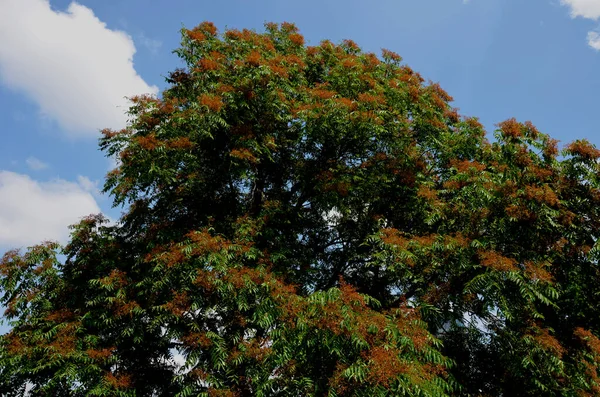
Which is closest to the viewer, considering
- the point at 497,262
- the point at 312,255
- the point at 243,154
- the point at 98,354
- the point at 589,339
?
the point at 497,262

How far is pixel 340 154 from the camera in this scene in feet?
34.8

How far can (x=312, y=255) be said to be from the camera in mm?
11195

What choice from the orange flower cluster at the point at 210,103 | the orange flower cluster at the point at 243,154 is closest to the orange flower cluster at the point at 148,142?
the orange flower cluster at the point at 210,103

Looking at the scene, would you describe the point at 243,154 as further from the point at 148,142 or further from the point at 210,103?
the point at 148,142

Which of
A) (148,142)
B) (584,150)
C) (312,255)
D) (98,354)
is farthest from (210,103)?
(584,150)

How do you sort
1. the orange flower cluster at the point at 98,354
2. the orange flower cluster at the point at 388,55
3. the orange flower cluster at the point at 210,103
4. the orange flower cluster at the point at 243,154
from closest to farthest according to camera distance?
the orange flower cluster at the point at 98,354 → the orange flower cluster at the point at 243,154 → the orange flower cluster at the point at 210,103 → the orange flower cluster at the point at 388,55

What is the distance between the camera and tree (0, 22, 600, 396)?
7.27 m

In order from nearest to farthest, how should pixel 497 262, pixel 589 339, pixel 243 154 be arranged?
pixel 497 262 → pixel 589 339 → pixel 243 154

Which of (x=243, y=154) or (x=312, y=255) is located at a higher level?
(x=243, y=154)

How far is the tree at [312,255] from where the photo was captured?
727 cm

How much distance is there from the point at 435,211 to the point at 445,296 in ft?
5.88

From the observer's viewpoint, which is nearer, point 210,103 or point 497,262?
point 497,262

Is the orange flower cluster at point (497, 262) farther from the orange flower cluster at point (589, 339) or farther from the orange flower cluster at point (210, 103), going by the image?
the orange flower cluster at point (210, 103)

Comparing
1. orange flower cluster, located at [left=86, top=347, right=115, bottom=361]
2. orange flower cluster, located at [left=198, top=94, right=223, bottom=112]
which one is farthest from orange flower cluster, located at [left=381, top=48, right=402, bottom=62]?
orange flower cluster, located at [left=86, top=347, right=115, bottom=361]
